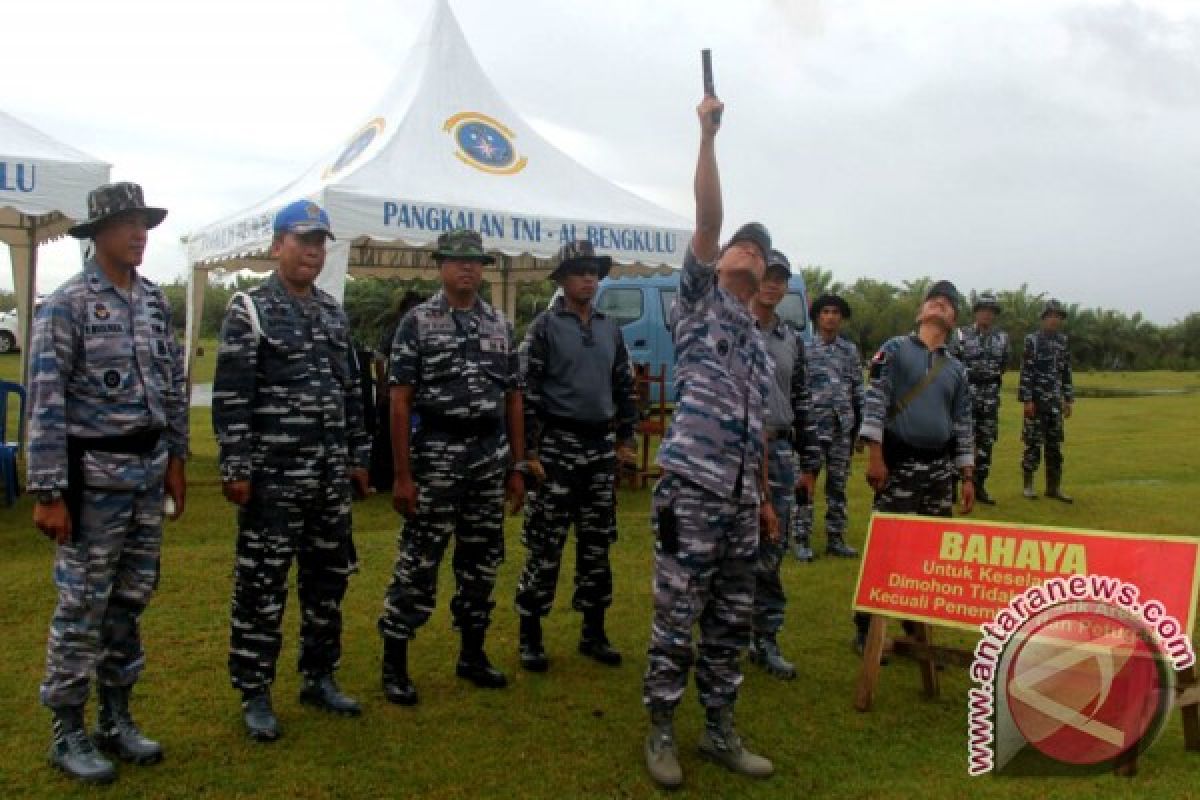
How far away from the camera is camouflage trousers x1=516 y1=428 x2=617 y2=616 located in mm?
4348

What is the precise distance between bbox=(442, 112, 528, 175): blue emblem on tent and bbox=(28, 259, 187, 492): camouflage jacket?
6792mm

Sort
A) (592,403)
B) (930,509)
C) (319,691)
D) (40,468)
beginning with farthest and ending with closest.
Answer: (930,509) < (592,403) < (319,691) < (40,468)

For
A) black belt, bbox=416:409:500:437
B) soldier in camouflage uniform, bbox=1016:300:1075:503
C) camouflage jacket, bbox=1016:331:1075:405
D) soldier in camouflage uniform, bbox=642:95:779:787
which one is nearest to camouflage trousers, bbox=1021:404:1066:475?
soldier in camouflage uniform, bbox=1016:300:1075:503

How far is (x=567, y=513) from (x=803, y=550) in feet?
9.57

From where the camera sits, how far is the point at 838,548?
6867 mm

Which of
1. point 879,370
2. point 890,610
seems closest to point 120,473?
point 890,610

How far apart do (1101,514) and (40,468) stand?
→ 348 inches

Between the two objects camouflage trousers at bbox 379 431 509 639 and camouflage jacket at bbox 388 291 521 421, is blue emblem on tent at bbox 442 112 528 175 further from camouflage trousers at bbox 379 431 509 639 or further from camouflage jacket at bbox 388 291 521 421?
camouflage trousers at bbox 379 431 509 639

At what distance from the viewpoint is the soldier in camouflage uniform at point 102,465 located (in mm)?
3043

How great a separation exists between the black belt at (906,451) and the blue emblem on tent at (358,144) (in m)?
6.72

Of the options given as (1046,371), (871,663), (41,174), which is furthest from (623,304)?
(871,663)

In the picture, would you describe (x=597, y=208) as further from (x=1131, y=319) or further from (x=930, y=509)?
(x=1131, y=319)

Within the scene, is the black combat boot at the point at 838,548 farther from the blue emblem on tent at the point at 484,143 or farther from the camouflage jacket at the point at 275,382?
the blue emblem on tent at the point at 484,143

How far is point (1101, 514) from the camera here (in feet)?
28.7
